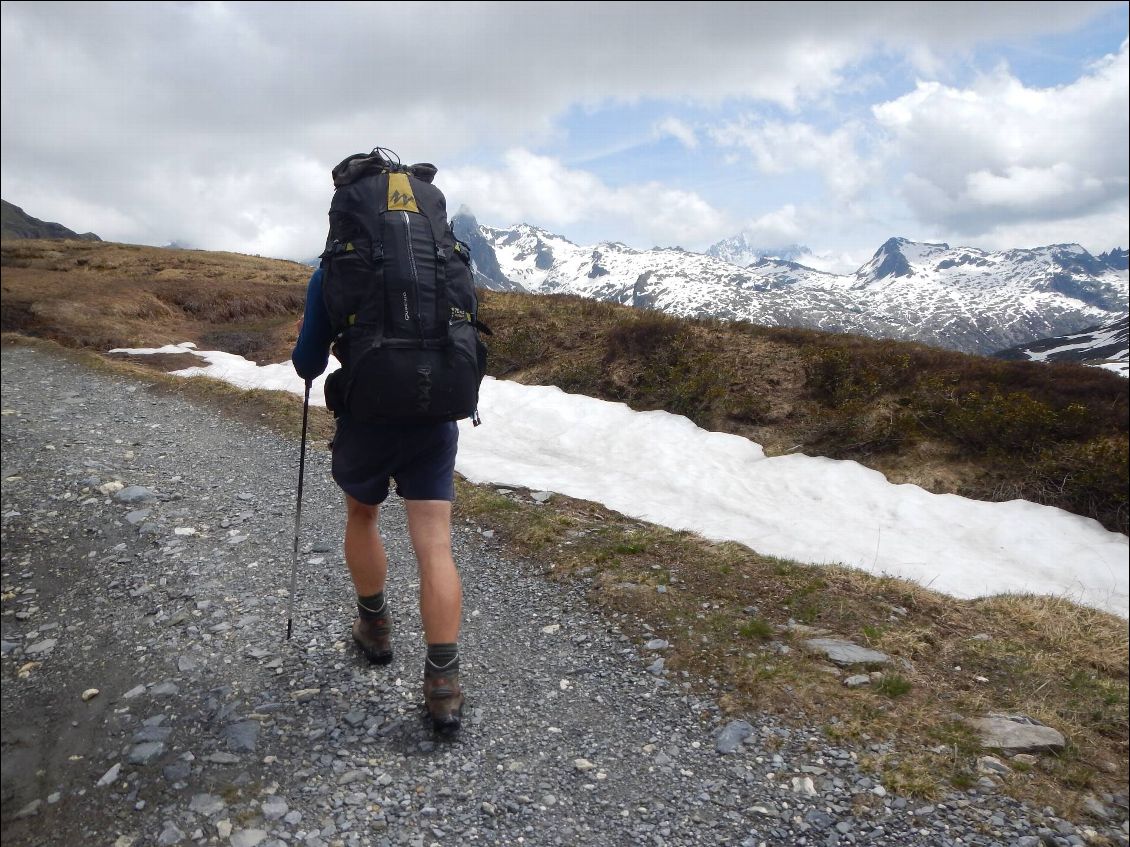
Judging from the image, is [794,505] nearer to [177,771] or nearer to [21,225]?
[177,771]

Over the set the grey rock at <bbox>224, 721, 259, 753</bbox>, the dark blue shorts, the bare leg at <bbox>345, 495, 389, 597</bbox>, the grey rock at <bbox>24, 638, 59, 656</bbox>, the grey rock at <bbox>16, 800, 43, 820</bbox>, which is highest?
the dark blue shorts

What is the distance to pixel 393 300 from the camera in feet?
11.7

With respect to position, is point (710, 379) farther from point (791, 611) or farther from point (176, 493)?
point (176, 493)

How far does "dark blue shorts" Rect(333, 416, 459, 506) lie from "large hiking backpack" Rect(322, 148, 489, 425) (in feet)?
0.86

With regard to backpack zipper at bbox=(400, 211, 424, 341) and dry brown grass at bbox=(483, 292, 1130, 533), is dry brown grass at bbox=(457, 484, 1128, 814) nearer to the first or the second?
backpack zipper at bbox=(400, 211, 424, 341)

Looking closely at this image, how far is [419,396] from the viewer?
3.64 metres

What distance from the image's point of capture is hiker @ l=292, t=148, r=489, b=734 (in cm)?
357

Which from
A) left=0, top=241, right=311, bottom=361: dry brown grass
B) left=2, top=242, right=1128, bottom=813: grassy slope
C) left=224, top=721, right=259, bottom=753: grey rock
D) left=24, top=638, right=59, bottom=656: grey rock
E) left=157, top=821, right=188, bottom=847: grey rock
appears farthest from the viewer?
left=24, top=638, right=59, bottom=656: grey rock

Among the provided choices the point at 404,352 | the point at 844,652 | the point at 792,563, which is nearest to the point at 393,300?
the point at 404,352

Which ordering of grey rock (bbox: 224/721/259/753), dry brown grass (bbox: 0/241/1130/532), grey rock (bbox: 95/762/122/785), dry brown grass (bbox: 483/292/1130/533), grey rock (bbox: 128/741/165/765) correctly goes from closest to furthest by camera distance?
1. grey rock (bbox: 95/762/122/785)
2. grey rock (bbox: 128/741/165/765)
3. grey rock (bbox: 224/721/259/753)
4. dry brown grass (bbox: 0/241/1130/532)
5. dry brown grass (bbox: 483/292/1130/533)

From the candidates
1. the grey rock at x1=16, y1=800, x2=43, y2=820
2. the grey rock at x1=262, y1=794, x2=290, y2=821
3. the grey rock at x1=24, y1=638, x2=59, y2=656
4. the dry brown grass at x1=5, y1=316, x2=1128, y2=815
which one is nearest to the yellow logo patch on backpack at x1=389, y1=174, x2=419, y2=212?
the dry brown grass at x1=5, y1=316, x2=1128, y2=815

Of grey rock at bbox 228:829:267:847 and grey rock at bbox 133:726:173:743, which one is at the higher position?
grey rock at bbox 133:726:173:743

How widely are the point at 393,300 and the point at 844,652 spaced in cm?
479

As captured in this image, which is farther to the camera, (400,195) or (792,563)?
(792,563)
